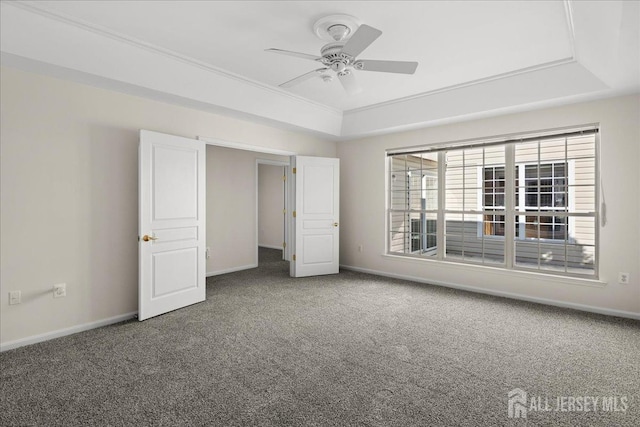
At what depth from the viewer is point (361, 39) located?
2.41 m

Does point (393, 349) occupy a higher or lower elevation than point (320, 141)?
lower

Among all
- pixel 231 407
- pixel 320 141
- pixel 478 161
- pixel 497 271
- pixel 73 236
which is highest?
pixel 320 141

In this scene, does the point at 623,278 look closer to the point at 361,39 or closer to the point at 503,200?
the point at 503,200

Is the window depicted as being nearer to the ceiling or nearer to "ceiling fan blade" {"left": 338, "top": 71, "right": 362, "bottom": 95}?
the ceiling

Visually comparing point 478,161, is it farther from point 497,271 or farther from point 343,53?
point 343,53

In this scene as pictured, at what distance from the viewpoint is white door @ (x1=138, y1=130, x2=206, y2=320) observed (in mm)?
3496

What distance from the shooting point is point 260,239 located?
908 cm

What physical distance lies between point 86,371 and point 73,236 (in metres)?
1.42

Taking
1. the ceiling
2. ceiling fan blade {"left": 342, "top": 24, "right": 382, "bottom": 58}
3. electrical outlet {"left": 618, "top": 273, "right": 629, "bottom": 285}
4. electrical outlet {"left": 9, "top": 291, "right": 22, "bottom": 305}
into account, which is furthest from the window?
electrical outlet {"left": 9, "top": 291, "right": 22, "bottom": 305}

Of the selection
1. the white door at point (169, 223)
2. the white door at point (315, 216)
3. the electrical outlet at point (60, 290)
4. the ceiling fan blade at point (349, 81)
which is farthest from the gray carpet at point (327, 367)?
the ceiling fan blade at point (349, 81)

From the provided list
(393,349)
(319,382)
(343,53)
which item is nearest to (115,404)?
(319,382)

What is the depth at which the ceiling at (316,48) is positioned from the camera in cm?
257

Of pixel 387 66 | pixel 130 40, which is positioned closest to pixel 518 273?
pixel 387 66

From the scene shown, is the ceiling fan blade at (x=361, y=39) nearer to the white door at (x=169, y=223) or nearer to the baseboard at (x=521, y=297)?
the white door at (x=169, y=223)
